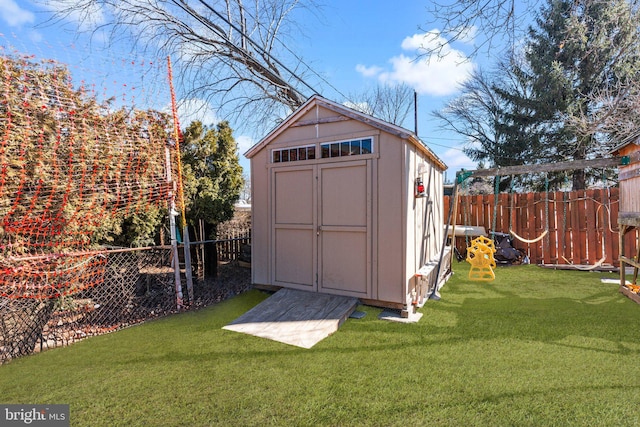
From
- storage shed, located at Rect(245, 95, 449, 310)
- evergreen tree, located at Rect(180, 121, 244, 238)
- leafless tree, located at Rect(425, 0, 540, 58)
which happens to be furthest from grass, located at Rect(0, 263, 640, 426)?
leafless tree, located at Rect(425, 0, 540, 58)

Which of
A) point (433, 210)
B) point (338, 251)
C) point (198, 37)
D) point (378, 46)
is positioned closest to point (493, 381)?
point (338, 251)

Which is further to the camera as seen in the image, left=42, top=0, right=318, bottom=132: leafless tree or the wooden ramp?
left=42, top=0, right=318, bottom=132: leafless tree

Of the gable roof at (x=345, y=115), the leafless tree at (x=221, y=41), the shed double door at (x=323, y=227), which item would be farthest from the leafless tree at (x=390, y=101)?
the shed double door at (x=323, y=227)

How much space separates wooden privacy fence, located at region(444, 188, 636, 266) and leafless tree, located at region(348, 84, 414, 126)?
1089 centimetres

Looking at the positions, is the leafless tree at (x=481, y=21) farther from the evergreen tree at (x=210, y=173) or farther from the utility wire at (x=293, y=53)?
the utility wire at (x=293, y=53)

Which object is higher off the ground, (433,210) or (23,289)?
(433,210)

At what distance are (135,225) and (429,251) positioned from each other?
4.88m

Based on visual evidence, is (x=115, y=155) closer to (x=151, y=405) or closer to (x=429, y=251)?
(x=151, y=405)

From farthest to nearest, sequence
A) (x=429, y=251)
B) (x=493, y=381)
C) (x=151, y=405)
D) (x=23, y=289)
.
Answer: (x=429, y=251), (x=23, y=289), (x=493, y=381), (x=151, y=405)

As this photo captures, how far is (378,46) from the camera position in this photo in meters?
6.26

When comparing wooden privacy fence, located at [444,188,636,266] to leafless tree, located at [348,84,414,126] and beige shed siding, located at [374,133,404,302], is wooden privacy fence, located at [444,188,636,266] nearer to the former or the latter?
beige shed siding, located at [374,133,404,302]

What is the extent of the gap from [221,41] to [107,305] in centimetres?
802

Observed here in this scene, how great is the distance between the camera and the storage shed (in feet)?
13.5

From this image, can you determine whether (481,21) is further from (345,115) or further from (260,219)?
(260,219)
